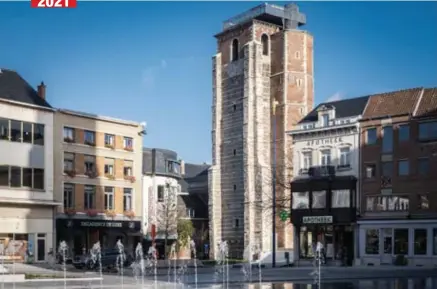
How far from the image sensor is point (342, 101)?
197ft

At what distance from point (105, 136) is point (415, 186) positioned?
93.5ft

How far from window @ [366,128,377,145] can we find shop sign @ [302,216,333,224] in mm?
6738

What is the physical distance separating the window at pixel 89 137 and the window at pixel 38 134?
5.92 m

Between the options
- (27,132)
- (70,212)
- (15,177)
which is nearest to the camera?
(15,177)

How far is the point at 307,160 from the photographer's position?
58938mm

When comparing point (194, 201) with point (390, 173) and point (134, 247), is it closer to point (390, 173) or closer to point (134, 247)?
point (134, 247)

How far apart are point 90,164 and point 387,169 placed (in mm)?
26411

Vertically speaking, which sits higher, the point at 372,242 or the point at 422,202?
the point at 422,202

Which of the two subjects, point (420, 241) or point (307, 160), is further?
point (307, 160)

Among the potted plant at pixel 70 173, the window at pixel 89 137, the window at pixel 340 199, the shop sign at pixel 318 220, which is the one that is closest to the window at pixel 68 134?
the window at pixel 89 137

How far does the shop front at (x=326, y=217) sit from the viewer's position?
54875 mm

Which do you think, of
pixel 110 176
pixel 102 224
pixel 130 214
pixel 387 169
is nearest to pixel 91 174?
pixel 110 176

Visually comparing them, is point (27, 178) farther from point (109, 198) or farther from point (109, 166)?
point (109, 198)

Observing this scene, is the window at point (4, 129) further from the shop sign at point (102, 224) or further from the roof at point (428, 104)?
the roof at point (428, 104)
